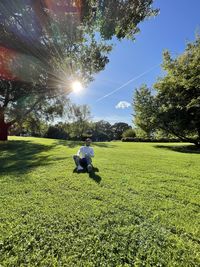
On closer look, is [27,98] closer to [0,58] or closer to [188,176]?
[0,58]

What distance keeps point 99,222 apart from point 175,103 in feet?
66.9

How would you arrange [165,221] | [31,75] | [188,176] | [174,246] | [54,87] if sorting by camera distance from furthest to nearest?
[54,87]
[31,75]
[188,176]
[165,221]
[174,246]

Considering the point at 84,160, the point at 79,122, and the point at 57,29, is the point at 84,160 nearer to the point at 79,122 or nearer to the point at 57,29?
the point at 57,29

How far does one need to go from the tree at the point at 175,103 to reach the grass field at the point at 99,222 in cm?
1577

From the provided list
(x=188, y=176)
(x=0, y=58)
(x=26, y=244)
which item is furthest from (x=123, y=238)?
(x=0, y=58)

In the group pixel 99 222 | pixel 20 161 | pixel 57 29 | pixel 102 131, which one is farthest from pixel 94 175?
pixel 102 131

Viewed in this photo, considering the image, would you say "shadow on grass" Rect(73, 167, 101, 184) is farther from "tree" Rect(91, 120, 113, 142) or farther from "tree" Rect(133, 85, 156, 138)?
"tree" Rect(91, 120, 113, 142)

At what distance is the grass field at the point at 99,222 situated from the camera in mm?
3014

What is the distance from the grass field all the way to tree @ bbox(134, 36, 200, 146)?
15.8 meters

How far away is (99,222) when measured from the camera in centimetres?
392

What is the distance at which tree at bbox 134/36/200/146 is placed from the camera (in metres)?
20.9

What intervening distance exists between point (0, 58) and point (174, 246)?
1414 cm

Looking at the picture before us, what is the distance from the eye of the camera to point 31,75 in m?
16.5

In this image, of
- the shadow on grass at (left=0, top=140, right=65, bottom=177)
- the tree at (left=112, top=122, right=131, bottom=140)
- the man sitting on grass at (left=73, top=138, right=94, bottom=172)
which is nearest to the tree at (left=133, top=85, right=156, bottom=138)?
the shadow on grass at (left=0, top=140, right=65, bottom=177)
